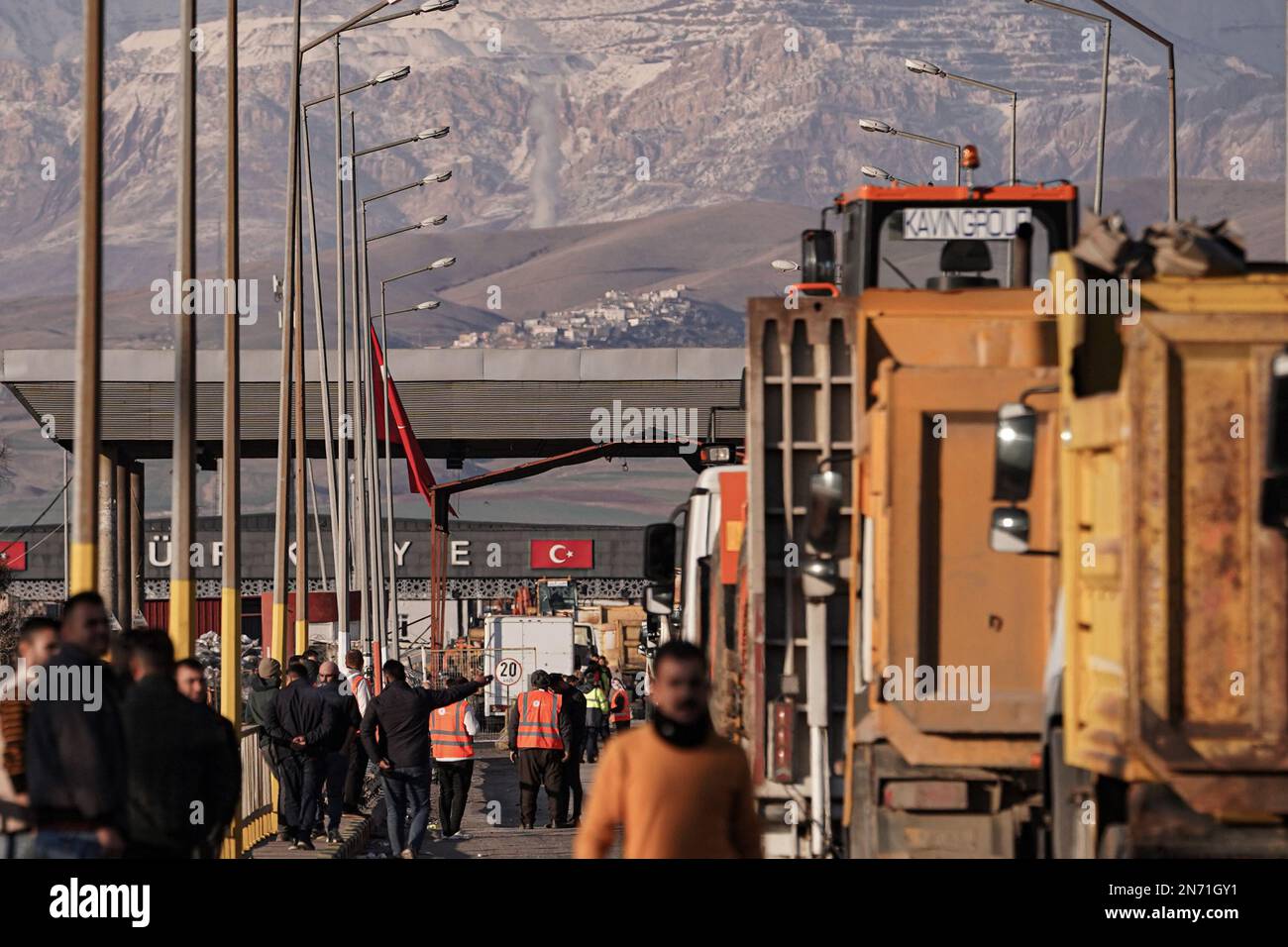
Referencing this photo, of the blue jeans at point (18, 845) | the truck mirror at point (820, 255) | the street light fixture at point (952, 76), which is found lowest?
the blue jeans at point (18, 845)

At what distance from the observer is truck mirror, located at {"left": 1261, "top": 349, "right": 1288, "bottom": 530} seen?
9664mm

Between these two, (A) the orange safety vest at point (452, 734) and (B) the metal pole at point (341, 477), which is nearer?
(A) the orange safety vest at point (452, 734)

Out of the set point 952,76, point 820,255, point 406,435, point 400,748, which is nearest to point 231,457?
point 400,748

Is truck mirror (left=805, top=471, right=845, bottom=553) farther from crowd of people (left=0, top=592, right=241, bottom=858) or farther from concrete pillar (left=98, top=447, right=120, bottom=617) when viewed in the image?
concrete pillar (left=98, top=447, right=120, bottom=617)

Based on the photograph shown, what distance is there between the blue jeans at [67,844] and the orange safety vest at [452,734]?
47.7 feet

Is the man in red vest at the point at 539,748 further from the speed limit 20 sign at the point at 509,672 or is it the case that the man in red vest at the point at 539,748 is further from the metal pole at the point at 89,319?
the speed limit 20 sign at the point at 509,672

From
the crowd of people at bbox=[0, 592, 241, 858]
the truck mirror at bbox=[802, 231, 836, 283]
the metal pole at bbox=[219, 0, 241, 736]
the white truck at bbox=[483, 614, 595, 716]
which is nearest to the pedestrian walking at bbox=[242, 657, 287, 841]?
the metal pole at bbox=[219, 0, 241, 736]

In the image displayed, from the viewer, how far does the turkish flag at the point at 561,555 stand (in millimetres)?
118062

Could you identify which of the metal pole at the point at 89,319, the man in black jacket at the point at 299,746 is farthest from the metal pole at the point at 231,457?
the metal pole at the point at 89,319

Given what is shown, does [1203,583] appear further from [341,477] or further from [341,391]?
[341,391]

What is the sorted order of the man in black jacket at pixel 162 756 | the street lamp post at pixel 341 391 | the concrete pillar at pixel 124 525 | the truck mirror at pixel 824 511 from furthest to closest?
the concrete pillar at pixel 124 525
the street lamp post at pixel 341 391
the truck mirror at pixel 824 511
the man in black jacket at pixel 162 756

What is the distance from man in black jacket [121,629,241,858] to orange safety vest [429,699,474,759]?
1301 centimetres

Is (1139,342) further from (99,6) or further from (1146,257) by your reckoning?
(99,6)
